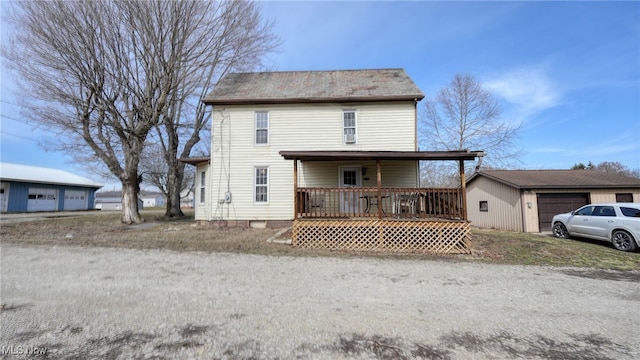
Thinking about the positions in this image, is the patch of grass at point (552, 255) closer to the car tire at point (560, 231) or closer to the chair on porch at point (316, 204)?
the car tire at point (560, 231)

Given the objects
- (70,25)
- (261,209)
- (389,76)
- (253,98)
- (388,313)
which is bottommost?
(388,313)

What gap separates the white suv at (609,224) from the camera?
9.12m

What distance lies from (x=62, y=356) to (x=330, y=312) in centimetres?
292

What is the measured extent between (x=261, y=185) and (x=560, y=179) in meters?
16.2

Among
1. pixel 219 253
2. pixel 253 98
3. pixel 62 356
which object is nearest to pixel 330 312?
pixel 62 356

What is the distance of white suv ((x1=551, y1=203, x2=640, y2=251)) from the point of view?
29.9 ft

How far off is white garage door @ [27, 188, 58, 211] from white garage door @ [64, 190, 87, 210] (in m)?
1.38

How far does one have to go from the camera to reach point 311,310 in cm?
411

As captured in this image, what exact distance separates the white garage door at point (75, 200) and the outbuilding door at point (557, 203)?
133 ft

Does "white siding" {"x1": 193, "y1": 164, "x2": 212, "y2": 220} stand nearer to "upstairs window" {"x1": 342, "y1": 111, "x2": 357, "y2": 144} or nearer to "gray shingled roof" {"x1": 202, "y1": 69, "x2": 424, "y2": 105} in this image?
"gray shingled roof" {"x1": 202, "y1": 69, "x2": 424, "y2": 105}

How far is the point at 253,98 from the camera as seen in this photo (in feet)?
44.2

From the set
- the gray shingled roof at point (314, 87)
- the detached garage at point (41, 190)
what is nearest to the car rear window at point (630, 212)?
the gray shingled roof at point (314, 87)

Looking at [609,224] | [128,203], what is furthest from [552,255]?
[128,203]

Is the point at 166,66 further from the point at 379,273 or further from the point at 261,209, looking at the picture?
the point at 379,273
